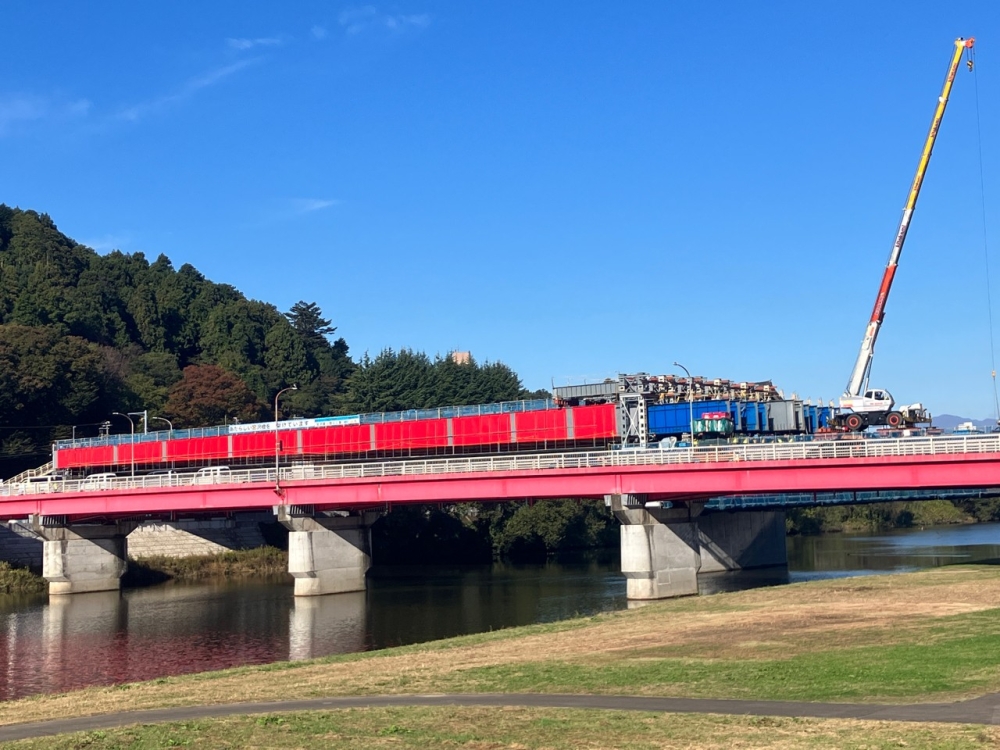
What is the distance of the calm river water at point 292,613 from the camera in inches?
2265

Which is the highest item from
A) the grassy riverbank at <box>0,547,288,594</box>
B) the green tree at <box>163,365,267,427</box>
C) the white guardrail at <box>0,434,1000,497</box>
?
the green tree at <box>163,365,267,427</box>

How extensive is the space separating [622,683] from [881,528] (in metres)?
139

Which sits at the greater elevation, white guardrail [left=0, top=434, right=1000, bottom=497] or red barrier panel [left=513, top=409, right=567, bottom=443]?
red barrier panel [left=513, top=409, right=567, bottom=443]

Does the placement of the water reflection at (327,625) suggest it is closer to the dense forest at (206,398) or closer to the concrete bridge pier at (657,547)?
the concrete bridge pier at (657,547)

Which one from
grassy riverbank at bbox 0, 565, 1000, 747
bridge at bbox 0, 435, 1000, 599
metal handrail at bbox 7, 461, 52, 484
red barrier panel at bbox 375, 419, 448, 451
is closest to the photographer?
grassy riverbank at bbox 0, 565, 1000, 747

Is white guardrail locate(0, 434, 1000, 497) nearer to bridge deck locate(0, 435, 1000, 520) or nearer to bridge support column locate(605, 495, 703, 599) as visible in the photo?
Result: bridge deck locate(0, 435, 1000, 520)

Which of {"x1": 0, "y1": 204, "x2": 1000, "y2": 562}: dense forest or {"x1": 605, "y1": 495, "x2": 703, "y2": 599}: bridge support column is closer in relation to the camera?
{"x1": 605, "y1": 495, "x2": 703, "y2": 599}: bridge support column

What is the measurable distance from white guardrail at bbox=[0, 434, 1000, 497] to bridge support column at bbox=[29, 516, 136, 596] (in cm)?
375

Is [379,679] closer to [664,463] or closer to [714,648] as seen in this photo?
[714,648]

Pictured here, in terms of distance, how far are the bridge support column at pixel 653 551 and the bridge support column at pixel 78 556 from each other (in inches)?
1924

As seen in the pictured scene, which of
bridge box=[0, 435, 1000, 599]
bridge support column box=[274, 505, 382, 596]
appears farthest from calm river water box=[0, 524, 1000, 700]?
bridge box=[0, 435, 1000, 599]

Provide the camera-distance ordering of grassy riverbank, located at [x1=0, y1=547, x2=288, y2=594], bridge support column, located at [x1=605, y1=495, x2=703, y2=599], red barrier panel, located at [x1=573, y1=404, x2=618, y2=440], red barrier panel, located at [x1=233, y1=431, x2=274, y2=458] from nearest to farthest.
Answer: bridge support column, located at [x1=605, y1=495, x2=703, y2=599] → red barrier panel, located at [x1=573, y1=404, x2=618, y2=440] → grassy riverbank, located at [x1=0, y1=547, x2=288, y2=594] → red barrier panel, located at [x1=233, y1=431, x2=274, y2=458]

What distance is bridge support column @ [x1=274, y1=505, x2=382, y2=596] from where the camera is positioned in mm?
88812

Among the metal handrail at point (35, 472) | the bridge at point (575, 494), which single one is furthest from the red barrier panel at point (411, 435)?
the metal handrail at point (35, 472)
